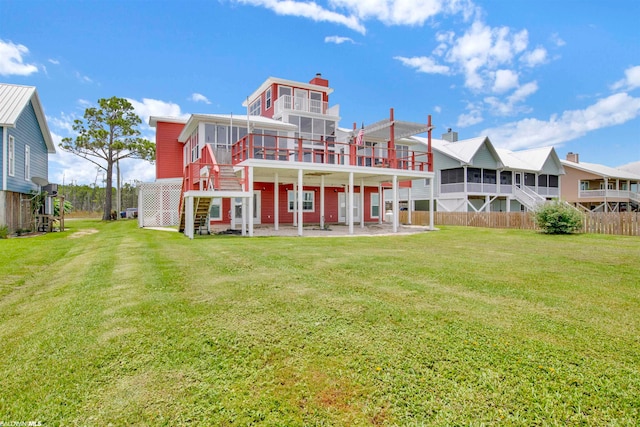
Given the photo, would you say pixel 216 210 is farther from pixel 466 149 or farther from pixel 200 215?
pixel 466 149

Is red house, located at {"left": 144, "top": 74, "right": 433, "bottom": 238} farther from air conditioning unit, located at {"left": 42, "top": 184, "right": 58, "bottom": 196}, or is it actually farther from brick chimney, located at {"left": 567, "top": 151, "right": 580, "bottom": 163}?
brick chimney, located at {"left": 567, "top": 151, "right": 580, "bottom": 163}

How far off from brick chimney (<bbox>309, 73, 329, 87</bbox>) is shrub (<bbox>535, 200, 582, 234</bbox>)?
16634mm

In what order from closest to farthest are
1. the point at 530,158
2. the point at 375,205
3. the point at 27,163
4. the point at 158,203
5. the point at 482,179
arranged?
the point at 27,163 → the point at 158,203 → the point at 375,205 → the point at 482,179 → the point at 530,158

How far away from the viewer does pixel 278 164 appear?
14211mm

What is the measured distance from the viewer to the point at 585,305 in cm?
445

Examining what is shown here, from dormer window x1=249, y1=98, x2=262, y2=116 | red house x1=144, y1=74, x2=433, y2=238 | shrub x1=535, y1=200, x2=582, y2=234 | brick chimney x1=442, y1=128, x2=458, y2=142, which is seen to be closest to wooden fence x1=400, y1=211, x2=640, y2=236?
shrub x1=535, y1=200, x2=582, y2=234

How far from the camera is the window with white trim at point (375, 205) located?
83.9 ft

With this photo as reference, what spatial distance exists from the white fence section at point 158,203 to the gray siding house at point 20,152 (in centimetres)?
479

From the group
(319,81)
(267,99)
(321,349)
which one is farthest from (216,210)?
(321,349)

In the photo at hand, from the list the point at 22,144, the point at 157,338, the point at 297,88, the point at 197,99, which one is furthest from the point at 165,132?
the point at 157,338

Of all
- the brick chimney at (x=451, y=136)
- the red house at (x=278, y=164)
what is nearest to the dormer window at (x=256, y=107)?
the red house at (x=278, y=164)

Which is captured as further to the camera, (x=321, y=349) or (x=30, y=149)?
(x=30, y=149)

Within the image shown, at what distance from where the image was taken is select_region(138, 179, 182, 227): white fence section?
2029cm

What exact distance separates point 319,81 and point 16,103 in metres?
17.4
